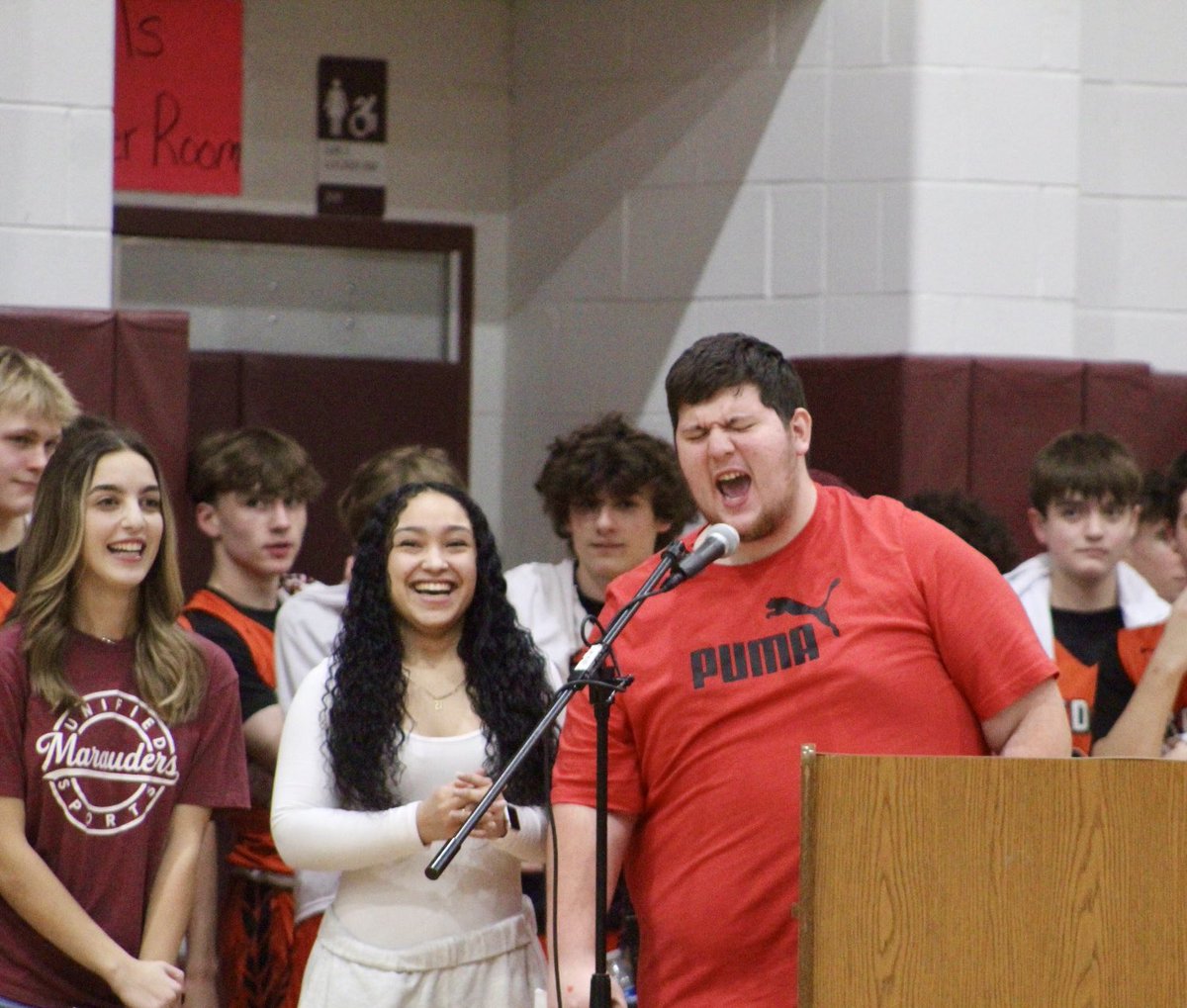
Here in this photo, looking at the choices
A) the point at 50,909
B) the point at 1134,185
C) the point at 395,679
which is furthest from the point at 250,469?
the point at 1134,185

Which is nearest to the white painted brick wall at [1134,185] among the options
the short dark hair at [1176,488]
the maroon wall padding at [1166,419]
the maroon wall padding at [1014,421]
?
the maroon wall padding at [1166,419]

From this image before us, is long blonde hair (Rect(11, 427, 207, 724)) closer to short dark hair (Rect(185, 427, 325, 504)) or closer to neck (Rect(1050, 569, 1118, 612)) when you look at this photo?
short dark hair (Rect(185, 427, 325, 504))

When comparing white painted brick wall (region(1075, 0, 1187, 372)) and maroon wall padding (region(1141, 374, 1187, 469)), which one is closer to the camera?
maroon wall padding (region(1141, 374, 1187, 469))

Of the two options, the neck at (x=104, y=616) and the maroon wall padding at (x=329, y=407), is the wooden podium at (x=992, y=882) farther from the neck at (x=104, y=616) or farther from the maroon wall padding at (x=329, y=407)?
the maroon wall padding at (x=329, y=407)

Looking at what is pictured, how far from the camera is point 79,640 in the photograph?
284cm

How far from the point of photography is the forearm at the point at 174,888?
9.13 feet

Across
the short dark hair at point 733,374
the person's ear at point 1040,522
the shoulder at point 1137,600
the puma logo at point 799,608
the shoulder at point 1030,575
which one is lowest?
the shoulder at point 1137,600

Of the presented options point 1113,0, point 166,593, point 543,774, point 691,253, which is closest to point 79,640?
point 166,593

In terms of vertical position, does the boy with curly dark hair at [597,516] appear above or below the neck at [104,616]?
above

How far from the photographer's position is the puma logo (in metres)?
2.37

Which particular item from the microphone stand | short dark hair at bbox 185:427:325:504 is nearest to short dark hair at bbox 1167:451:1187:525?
the microphone stand

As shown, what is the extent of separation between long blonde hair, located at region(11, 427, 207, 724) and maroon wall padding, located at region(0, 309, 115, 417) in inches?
32.8

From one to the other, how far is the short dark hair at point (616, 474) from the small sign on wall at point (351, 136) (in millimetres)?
1690

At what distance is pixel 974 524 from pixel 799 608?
1603 millimetres
